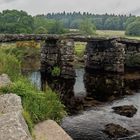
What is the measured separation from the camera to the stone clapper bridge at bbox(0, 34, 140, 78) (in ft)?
170

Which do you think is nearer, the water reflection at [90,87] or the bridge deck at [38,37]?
the water reflection at [90,87]

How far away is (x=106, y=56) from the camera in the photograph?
193 ft

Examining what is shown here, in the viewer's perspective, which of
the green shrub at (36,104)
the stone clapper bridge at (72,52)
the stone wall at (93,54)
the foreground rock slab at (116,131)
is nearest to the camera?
the green shrub at (36,104)

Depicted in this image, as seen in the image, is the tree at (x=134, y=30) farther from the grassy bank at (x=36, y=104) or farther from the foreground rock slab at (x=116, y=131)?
the grassy bank at (x=36, y=104)

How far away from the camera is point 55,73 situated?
51.5m

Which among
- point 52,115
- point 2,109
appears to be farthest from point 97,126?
point 2,109

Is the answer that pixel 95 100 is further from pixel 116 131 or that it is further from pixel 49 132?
pixel 49 132

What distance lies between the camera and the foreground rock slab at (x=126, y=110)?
28.5m

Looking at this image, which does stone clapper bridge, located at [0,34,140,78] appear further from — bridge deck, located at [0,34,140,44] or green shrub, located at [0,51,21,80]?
green shrub, located at [0,51,21,80]

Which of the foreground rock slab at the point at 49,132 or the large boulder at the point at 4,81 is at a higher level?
the large boulder at the point at 4,81

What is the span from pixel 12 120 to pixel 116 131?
1065 centimetres

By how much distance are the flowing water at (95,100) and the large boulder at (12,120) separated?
18.9 feet

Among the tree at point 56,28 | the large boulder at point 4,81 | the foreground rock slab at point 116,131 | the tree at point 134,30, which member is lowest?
the tree at point 134,30

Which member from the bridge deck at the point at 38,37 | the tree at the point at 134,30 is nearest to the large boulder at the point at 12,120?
the bridge deck at the point at 38,37
